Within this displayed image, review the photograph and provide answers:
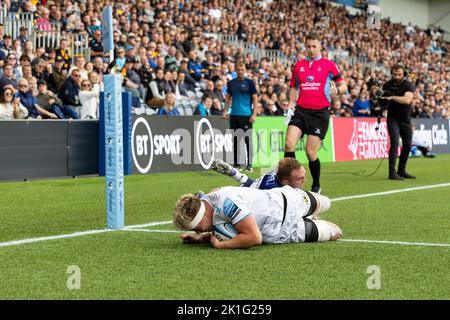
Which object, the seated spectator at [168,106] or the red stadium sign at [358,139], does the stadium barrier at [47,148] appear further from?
the red stadium sign at [358,139]

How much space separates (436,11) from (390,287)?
5451 centimetres

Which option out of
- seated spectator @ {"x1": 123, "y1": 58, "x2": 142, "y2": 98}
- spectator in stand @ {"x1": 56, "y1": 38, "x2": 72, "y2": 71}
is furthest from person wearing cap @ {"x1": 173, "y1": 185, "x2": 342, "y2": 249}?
seated spectator @ {"x1": 123, "y1": 58, "x2": 142, "y2": 98}

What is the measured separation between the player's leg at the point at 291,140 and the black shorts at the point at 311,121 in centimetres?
8

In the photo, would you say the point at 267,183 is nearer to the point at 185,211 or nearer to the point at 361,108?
the point at 185,211

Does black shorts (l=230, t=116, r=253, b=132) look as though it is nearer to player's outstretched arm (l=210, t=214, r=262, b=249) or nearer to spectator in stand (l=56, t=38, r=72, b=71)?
spectator in stand (l=56, t=38, r=72, b=71)

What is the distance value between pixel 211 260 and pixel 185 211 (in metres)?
0.45

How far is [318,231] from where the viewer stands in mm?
7508

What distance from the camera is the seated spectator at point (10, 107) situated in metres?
16.1

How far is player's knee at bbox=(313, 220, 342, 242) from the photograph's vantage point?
7527mm

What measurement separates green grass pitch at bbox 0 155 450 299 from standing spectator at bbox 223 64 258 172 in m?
7.01

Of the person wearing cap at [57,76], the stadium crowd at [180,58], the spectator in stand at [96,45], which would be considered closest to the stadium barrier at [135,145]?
the stadium crowd at [180,58]

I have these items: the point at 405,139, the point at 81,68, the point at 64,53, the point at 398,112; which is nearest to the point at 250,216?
the point at 398,112

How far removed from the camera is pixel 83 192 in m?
13.3
